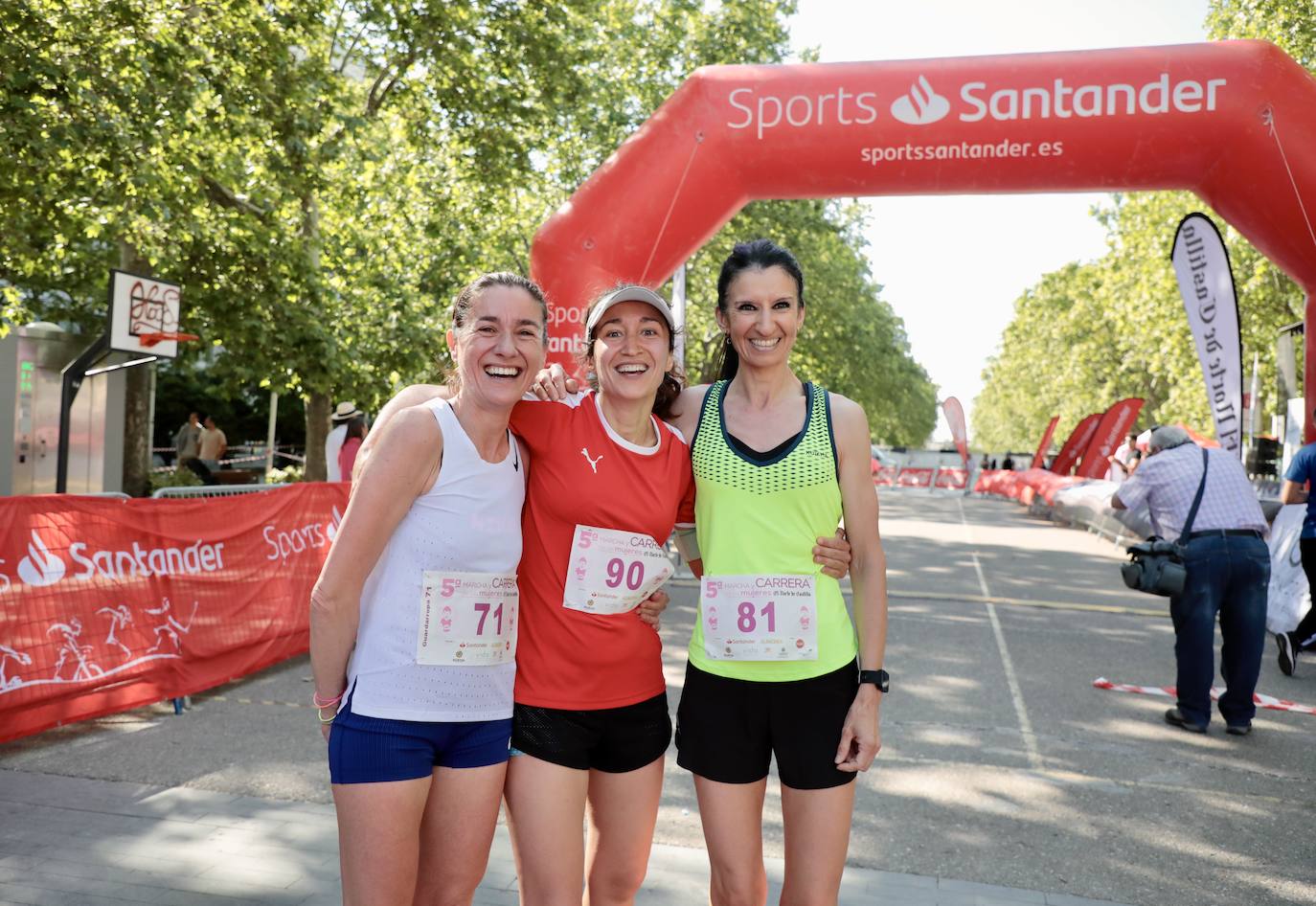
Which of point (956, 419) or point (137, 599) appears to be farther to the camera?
point (956, 419)

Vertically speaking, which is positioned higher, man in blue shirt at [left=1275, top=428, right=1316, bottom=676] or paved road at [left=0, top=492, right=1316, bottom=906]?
man in blue shirt at [left=1275, top=428, right=1316, bottom=676]

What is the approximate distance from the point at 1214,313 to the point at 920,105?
3.61 meters

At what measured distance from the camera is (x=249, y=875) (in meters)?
3.67

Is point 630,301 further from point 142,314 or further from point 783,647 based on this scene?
point 142,314

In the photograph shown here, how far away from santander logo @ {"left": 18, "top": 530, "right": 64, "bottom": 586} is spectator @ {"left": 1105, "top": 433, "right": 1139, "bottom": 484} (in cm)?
1662

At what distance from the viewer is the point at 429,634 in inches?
91.7

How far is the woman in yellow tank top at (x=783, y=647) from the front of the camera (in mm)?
2586

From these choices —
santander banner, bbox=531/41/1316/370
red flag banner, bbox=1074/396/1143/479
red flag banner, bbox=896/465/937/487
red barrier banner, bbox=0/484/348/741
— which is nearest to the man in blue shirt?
santander banner, bbox=531/41/1316/370

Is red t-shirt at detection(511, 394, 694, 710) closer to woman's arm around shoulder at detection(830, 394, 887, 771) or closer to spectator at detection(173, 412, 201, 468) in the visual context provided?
woman's arm around shoulder at detection(830, 394, 887, 771)

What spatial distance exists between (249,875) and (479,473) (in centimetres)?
215

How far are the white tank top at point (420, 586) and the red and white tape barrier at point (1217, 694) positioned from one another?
578cm

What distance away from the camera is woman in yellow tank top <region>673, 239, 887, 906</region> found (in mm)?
2586

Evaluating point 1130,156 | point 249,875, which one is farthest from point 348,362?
point 249,875

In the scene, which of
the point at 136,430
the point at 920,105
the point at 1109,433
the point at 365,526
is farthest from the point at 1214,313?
the point at 1109,433
